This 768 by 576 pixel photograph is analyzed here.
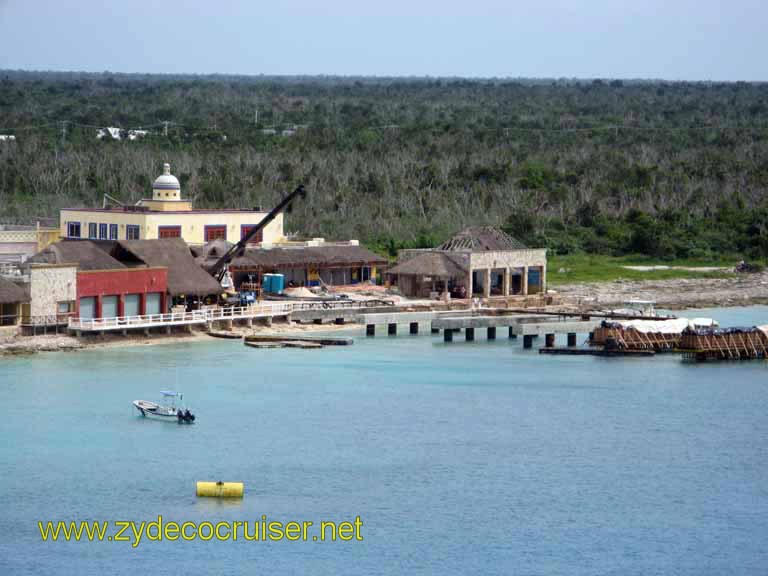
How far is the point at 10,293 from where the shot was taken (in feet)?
210

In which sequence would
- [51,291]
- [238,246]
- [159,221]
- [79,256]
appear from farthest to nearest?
[159,221], [238,246], [79,256], [51,291]

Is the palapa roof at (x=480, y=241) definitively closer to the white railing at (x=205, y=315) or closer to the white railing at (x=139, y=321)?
the white railing at (x=205, y=315)

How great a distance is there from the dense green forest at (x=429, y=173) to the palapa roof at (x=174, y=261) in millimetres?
19369

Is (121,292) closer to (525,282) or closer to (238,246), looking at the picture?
(238,246)

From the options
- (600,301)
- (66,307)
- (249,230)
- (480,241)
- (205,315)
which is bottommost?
(205,315)

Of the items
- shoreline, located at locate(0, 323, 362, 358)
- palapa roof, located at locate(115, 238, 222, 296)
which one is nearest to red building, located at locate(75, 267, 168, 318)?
palapa roof, located at locate(115, 238, 222, 296)

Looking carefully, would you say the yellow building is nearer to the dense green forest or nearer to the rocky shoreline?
the dense green forest

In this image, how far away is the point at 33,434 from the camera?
162 ft

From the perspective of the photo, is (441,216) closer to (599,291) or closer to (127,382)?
(599,291)

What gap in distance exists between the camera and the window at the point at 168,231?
258 ft

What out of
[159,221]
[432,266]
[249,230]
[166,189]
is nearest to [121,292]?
[159,221]

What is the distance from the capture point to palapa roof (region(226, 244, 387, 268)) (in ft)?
253

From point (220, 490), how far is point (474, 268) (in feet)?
120

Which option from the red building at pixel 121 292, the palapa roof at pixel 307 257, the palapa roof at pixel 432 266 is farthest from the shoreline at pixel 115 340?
the palapa roof at pixel 432 266
